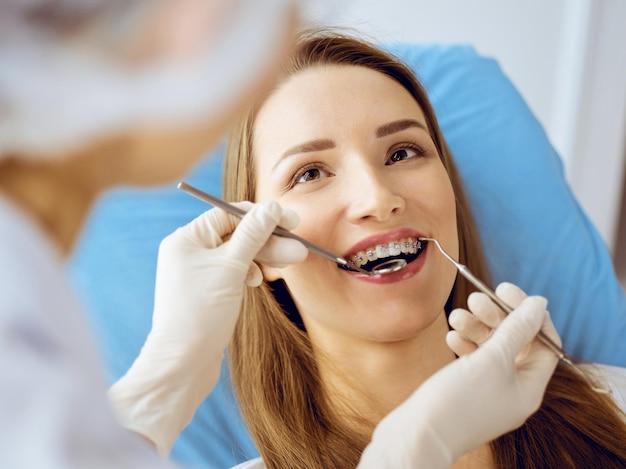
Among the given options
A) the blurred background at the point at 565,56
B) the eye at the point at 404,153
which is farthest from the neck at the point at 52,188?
the blurred background at the point at 565,56

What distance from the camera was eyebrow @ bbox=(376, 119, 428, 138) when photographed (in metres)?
1.12

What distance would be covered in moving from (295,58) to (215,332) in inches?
19.4

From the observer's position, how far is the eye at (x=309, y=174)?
43.9 inches

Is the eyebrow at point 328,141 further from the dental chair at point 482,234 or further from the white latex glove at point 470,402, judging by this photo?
the dental chair at point 482,234

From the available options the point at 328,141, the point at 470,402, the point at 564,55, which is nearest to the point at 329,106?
the point at 328,141

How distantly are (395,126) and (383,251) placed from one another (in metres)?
0.20

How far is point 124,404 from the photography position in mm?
832

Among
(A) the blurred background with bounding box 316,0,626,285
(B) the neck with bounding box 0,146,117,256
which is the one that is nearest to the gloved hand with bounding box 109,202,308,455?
(B) the neck with bounding box 0,146,117,256

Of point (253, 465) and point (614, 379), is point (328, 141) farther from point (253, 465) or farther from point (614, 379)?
point (614, 379)

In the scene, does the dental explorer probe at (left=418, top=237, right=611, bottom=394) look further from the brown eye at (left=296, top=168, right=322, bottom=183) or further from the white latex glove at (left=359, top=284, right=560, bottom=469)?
the brown eye at (left=296, top=168, right=322, bottom=183)

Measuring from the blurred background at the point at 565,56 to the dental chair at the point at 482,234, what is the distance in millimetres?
307

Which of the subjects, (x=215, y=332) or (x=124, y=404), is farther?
(x=215, y=332)

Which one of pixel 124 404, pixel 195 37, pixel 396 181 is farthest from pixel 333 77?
pixel 195 37

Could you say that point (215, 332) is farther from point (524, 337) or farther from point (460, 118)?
point (460, 118)
